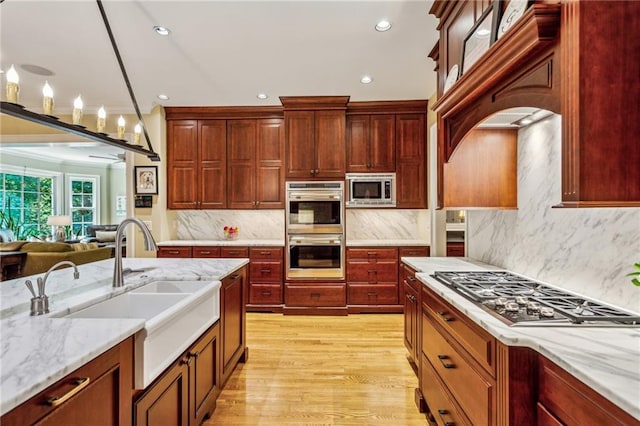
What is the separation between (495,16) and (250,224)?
4049 millimetres

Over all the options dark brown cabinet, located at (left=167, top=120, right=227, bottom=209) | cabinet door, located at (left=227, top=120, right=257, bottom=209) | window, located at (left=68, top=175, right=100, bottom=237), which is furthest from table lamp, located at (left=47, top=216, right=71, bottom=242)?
cabinet door, located at (left=227, top=120, right=257, bottom=209)

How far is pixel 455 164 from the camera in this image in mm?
2168

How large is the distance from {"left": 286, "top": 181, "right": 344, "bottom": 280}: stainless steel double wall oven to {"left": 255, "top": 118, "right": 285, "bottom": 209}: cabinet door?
0.47 metres

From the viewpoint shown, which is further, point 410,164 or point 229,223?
point 229,223

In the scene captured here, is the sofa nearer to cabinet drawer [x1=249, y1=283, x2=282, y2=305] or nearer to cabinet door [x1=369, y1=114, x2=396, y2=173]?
cabinet drawer [x1=249, y1=283, x2=282, y2=305]

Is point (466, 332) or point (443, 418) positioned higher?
point (466, 332)

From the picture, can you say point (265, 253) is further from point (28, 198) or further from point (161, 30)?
point (28, 198)

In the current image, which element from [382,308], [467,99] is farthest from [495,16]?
[382,308]

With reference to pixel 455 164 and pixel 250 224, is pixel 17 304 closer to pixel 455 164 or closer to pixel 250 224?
pixel 455 164

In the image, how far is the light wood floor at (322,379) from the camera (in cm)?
206

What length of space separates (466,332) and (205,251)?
3603 mm

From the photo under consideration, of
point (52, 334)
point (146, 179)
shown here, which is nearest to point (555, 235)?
point (52, 334)

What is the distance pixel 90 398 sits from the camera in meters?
0.96

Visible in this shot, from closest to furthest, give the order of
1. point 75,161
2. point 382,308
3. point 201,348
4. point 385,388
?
point 201,348
point 385,388
point 382,308
point 75,161
